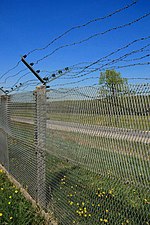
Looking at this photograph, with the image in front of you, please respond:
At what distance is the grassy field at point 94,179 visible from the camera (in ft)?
5.97

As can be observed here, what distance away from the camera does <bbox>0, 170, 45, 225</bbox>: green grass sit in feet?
9.59

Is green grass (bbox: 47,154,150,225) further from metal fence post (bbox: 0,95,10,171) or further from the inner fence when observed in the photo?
metal fence post (bbox: 0,95,10,171)

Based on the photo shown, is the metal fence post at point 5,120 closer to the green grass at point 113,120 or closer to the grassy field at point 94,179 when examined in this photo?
the grassy field at point 94,179

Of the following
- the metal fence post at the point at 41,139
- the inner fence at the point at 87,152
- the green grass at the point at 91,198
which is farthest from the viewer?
the metal fence post at the point at 41,139

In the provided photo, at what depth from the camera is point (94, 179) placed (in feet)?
7.96

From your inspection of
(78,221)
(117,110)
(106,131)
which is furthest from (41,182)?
(117,110)

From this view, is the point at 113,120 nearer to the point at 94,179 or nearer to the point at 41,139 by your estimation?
the point at 94,179

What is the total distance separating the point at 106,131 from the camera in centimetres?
200

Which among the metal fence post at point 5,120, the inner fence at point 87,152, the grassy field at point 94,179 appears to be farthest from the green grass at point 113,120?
the metal fence post at point 5,120

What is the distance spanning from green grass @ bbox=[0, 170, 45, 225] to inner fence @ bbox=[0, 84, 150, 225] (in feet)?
0.57

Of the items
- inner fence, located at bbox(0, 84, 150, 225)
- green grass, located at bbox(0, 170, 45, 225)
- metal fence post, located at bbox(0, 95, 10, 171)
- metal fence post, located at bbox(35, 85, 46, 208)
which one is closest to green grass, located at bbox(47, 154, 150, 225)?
inner fence, located at bbox(0, 84, 150, 225)

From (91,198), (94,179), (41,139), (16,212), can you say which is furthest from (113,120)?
(16,212)

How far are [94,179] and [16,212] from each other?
1225 mm

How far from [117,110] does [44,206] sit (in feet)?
6.55
